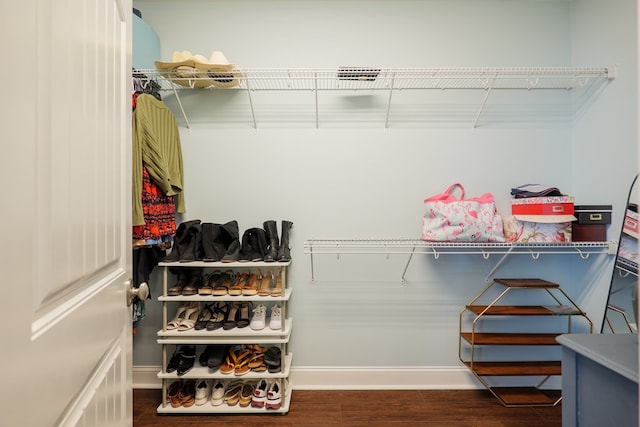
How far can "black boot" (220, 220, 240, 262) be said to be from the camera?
1.87m

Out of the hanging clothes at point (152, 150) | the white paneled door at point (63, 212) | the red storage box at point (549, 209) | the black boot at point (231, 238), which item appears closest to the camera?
the white paneled door at point (63, 212)

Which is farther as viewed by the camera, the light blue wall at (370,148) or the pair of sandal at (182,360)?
the light blue wall at (370,148)

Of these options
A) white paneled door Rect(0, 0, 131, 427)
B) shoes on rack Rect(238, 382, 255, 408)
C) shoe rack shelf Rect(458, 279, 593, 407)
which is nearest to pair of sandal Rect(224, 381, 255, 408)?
shoes on rack Rect(238, 382, 255, 408)

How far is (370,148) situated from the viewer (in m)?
2.08

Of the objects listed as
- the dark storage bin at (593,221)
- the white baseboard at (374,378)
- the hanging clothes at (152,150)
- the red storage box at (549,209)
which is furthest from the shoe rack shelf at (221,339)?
the dark storage bin at (593,221)

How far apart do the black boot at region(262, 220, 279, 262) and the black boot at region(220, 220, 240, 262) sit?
0.17 m

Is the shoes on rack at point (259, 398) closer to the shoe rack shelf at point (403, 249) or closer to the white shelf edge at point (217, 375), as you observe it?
the white shelf edge at point (217, 375)

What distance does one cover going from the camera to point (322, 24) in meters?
2.07

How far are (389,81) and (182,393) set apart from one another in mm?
2195

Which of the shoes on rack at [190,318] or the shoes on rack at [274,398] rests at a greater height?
the shoes on rack at [190,318]

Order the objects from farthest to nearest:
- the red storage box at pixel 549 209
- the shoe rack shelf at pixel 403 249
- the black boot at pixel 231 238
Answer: the shoe rack shelf at pixel 403 249 < the black boot at pixel 231 238 < the red storage box at pixel 549 209

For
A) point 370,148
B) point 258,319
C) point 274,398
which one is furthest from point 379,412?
point 370,148

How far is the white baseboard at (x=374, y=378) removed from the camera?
203 centimetres

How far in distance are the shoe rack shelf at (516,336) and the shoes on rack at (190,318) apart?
5.07ft
